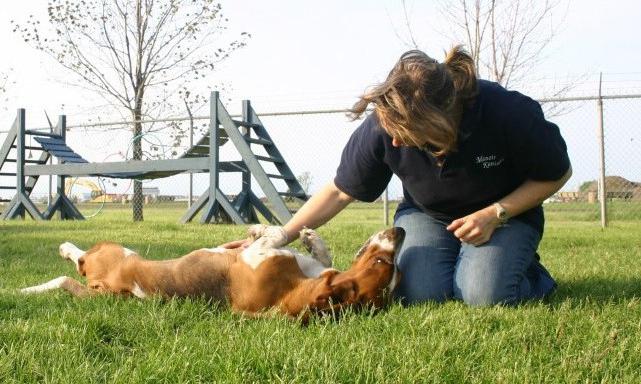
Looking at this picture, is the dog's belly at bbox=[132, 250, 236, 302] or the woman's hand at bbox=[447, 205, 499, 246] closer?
the dog's belly at bbox=[132, 250, 236, 302]

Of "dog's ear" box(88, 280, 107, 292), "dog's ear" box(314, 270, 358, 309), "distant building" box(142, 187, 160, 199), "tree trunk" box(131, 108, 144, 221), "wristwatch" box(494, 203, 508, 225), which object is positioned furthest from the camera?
"distant building" box(142, 187, 160, 199)

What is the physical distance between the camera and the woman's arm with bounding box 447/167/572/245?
11.2 ft

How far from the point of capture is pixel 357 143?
12.1 feet

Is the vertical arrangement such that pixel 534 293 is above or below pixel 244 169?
below

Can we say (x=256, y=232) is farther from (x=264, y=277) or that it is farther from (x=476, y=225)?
(x=476, y=225)

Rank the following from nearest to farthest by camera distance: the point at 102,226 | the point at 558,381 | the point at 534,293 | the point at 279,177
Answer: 1. the point at 558,381
2. the point at 534,293
3. the point at 102,226
4. the point at 279,177

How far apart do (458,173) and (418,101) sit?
24.5 inches

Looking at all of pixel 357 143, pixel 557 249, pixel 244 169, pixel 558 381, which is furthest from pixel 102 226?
pixel 558 381

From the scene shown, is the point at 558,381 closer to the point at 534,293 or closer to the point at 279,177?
the point at 534,293

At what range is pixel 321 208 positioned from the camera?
3756 millimetres

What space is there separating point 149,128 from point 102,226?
5.38 m

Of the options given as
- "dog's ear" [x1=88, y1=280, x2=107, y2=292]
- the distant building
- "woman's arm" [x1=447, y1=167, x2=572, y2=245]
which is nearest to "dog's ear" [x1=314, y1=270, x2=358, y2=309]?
"woman's arm" [x1=447, y1=167, x2=572, y2=245]

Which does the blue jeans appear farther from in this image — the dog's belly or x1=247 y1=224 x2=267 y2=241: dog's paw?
the dog's belly

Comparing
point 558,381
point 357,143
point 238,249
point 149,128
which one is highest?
point 149,128
